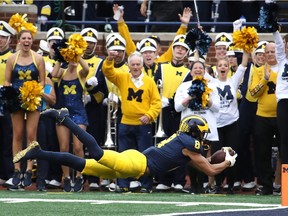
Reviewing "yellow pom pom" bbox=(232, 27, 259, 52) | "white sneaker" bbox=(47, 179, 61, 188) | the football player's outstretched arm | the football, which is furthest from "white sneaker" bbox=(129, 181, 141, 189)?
the football player's outstretched arm

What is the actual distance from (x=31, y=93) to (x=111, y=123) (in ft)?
6.10

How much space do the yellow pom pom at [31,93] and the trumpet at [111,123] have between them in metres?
1.31

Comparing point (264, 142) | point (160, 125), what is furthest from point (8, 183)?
point (264, 142)

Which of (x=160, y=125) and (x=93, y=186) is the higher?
(x=160, y=125)

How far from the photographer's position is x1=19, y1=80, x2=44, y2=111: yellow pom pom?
53.7 ft

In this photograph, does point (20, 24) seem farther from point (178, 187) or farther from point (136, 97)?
point (178, 187)

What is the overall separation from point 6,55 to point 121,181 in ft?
8.68

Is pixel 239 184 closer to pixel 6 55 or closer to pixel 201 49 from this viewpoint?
pixel 201 49

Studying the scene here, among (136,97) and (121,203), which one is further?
(136,97)

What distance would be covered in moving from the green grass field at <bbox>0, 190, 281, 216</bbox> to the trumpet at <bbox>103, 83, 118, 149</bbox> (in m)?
1.61

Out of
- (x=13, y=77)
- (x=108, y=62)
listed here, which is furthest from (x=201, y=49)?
(x=13, y=77)

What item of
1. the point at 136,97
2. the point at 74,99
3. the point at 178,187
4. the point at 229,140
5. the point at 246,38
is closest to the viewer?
the point at 246,38

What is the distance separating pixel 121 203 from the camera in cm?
1375

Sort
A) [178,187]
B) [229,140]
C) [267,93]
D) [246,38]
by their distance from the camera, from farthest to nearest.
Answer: [178,187], [229,140], [267,93], [246,38]
